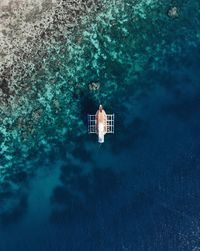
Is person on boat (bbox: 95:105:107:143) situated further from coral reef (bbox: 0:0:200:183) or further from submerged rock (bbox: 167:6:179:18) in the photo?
submerged rock (bbox: 167:6:179:18)

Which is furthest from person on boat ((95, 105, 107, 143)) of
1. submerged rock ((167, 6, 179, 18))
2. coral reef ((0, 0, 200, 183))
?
submerged rock ((167, 6, 179, 18))

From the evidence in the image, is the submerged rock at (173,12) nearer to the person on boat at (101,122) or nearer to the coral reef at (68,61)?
the coral reef at (68,61)

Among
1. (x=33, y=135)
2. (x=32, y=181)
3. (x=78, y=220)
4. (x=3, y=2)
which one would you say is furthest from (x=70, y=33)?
(x=78, y=220)

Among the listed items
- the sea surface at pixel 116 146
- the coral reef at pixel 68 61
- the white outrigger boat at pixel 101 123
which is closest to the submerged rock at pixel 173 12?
the sea surface at pixel 116 146

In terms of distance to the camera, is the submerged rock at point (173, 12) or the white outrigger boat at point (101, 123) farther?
the submerged rock at point (173, 12)

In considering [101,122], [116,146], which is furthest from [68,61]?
[116,146]

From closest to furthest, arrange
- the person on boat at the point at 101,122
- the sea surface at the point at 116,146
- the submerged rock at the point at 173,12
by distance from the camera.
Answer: the person on boat at the point at 101,122 → the sea surface at the point at 116,146 → the submerged rock at the point at 173,12

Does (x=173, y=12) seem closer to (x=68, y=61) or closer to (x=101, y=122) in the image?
(x=68, y=61)
